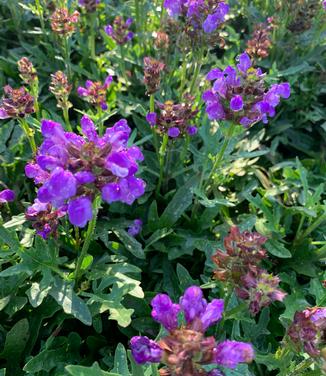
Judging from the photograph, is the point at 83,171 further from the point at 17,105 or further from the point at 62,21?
the point at 62,21

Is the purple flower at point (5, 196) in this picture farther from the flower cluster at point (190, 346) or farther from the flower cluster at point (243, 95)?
the flower cluster at point (190, 346)

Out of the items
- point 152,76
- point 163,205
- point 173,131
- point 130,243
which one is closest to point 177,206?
point 163,205

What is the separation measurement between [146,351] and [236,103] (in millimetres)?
1493

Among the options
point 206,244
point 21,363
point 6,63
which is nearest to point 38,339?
point 21,363

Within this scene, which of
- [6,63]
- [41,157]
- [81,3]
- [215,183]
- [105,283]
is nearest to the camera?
[41,157]

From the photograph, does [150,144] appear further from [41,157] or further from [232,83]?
[41,157]

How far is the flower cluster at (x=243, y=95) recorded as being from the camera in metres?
2.71

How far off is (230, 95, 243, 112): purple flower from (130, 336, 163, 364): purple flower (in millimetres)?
1432

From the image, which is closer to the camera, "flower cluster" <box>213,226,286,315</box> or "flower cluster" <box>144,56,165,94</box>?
"flower cluster" <box>213,226,286,315</box>

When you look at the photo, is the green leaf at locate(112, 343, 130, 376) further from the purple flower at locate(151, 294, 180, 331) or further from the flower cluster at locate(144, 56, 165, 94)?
the flower cluster at locate(144, 56, 165, 94)

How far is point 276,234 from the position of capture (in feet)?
11.0

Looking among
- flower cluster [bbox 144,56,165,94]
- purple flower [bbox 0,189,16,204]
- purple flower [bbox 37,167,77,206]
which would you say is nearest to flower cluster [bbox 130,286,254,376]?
purple flower [bbox 37,167,77,206]

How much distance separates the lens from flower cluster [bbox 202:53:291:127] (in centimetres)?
271

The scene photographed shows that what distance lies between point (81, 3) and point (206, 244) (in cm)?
244
